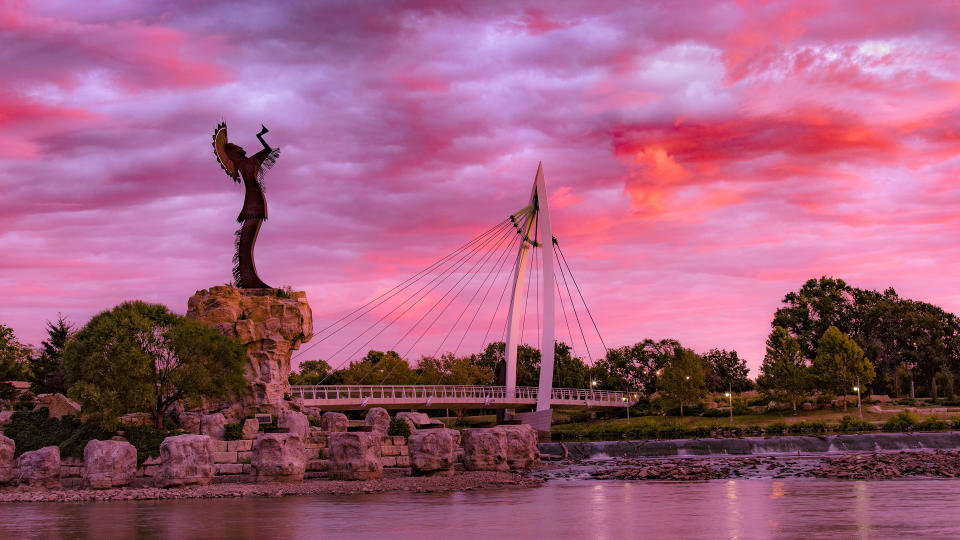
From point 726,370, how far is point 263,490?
94.0m

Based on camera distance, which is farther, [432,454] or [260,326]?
[260,326]

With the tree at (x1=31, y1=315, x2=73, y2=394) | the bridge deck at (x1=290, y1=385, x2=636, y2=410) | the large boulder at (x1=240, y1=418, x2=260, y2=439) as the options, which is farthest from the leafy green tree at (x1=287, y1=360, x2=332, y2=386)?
the large boulder at (x1=240, y1=418, x2=260, y2=439)

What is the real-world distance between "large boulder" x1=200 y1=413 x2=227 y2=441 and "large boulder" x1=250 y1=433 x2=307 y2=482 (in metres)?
4.44

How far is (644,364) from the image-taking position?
120625 millimetres

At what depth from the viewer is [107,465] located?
1596 inches

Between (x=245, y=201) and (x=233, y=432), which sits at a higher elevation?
(x=245, y=201)

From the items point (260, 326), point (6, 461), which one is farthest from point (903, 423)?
point (6, 461)

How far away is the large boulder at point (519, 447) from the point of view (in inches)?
1980

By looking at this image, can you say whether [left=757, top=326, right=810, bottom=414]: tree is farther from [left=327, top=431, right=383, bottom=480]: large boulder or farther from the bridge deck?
[left=327, top=431, right=383, bottom=480]: large boulder

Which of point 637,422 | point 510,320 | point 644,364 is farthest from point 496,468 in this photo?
point 644,364

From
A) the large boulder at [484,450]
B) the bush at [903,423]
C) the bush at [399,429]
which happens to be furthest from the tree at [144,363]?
Result: the bush at [903,423]

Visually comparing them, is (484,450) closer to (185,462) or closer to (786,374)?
(185,462)

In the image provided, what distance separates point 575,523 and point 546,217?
5550 centimetres

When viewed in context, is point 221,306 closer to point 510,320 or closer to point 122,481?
point 122,481
